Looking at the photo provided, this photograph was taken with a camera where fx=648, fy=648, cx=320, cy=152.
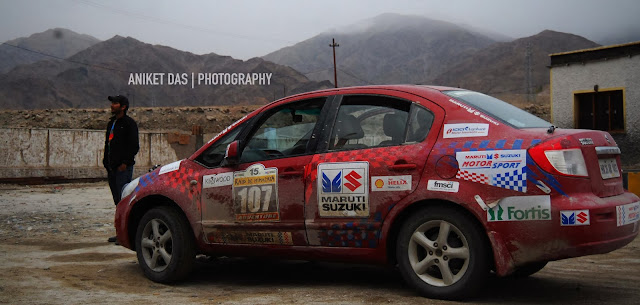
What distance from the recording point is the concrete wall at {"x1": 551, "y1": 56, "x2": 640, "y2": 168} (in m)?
24.6

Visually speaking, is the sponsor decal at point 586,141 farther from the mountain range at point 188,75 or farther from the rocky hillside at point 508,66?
the rocky hillside at point 508,66

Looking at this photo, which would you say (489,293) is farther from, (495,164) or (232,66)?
(232,66)

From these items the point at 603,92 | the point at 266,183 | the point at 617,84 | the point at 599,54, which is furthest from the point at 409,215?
the point at 603,92

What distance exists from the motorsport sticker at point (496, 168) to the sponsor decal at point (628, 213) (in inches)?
26.4

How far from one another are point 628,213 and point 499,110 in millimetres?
1137

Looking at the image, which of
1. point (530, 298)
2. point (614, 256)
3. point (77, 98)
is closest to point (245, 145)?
point (530, 298)

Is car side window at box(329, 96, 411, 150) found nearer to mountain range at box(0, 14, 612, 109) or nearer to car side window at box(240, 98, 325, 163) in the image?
car side window at box(240, 98, 325, 163)

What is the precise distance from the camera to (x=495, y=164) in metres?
4.28

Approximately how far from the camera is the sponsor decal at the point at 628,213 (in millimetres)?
4242

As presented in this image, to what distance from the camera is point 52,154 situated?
75.6ft

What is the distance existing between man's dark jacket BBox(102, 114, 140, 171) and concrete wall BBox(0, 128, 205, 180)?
606 inches

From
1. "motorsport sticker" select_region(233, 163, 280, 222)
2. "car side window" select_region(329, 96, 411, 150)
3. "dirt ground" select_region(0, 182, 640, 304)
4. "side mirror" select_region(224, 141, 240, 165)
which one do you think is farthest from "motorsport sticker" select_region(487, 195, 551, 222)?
"side mirror" select_region(224, 141, 240, 165)

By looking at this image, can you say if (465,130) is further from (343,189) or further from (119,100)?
(119,100)

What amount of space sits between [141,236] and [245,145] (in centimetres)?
135
